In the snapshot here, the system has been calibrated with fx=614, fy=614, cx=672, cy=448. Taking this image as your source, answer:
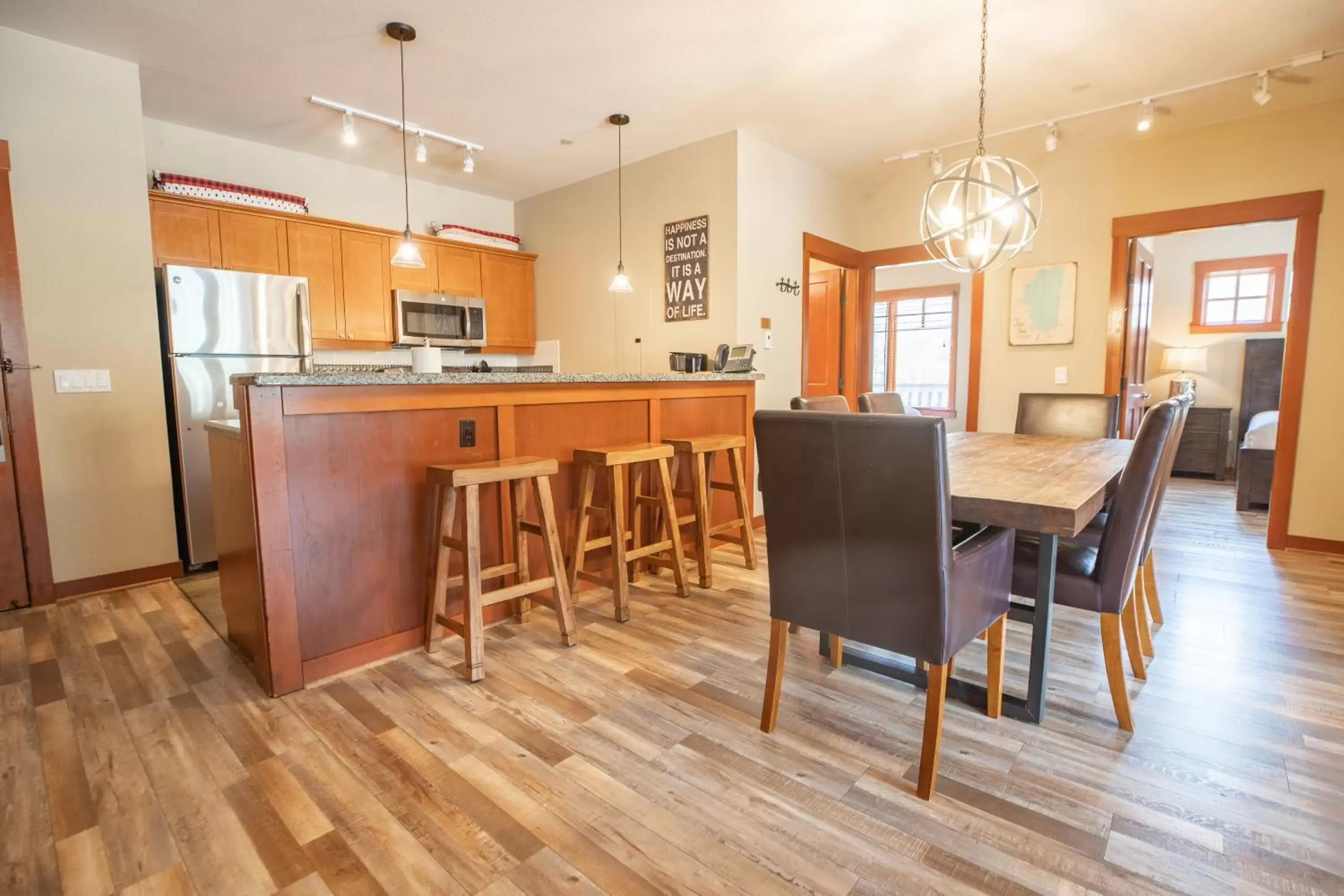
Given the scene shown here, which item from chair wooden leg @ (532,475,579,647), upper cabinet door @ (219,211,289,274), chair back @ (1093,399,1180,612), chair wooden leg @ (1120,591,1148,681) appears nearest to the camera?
chair back @ (1093,399,1180,612)

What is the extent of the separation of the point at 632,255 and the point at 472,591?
9.99 ft

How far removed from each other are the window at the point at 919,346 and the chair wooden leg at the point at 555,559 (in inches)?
235

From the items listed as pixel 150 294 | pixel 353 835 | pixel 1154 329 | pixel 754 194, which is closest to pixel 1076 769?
pixel 353 835

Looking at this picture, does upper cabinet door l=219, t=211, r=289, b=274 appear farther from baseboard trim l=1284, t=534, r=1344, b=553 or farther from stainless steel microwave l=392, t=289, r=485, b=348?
baseboard trim l=1284, t=534, r=1344, b=553

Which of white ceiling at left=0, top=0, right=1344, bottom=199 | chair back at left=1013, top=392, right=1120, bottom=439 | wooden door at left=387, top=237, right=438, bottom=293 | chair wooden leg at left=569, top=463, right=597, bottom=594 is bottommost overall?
chair wooden leg at left=569, top=463, right=597, bottom=594

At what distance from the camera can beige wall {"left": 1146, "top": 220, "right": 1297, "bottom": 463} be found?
5988 millimetres

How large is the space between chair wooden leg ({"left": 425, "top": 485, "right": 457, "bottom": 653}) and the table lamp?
273 inches

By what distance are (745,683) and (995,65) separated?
313 cm

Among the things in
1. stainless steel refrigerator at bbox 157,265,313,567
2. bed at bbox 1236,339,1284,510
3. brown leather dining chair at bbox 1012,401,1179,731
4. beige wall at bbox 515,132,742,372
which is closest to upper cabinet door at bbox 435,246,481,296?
beige wall at bbox 515,132,742,372

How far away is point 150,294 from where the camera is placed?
311 cm

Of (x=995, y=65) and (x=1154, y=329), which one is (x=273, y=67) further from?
(x=1154, y=329)

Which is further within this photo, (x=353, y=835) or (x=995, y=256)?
(x=995, y=256)

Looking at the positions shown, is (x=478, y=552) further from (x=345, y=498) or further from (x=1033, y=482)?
A: (x=1033, y=482)

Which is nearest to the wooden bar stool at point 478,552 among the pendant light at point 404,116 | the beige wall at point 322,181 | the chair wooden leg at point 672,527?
the chair wooden leg at point 672,527
